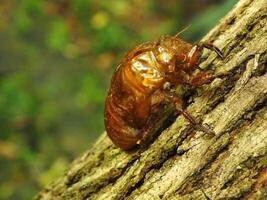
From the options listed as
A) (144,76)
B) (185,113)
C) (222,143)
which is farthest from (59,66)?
(222,143)

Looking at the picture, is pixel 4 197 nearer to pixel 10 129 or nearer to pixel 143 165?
pixel 10 129

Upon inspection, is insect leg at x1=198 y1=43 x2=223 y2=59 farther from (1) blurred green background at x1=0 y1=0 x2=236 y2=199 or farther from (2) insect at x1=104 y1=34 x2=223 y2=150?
(1) blurred green background at x1=0 y1=0 x2=236 y2=199

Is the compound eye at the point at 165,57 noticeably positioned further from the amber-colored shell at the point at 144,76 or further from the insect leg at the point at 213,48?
the insect leg at the point at 213,48

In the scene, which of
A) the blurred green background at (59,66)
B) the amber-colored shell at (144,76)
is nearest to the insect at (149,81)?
the amber-colored shell at (144,76)

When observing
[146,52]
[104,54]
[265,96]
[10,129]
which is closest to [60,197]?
[146,52]

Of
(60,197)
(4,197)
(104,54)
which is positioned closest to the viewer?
(60,197)

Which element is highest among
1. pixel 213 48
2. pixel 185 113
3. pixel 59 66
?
pixel 59 66

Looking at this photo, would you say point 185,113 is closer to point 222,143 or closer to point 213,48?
point 222,143
